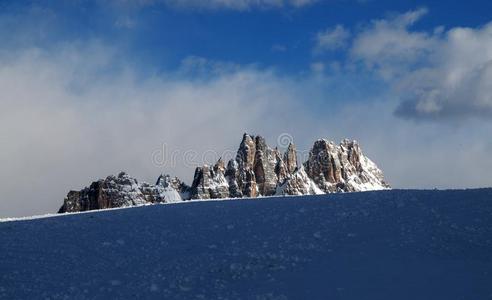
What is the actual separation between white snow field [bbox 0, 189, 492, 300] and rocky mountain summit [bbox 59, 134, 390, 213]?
331 feet

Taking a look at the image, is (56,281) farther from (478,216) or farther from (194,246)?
(478,216)

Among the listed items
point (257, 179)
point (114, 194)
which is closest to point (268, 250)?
point (114, 194)

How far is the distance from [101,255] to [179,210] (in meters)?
5.09

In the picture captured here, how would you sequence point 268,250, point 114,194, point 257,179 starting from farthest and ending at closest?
point 257,179, point 114,194, point 268,250

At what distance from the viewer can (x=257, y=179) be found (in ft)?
547

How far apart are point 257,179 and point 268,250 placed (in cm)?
14945

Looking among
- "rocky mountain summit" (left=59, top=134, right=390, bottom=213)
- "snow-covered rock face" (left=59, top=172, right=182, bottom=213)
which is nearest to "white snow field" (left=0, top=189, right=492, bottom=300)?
"snow-covered rock face" (left=59, top=172, right=182, bottom=213)

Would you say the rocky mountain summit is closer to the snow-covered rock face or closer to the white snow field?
the snow-covered rock face

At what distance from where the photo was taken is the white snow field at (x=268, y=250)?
48.8 feet

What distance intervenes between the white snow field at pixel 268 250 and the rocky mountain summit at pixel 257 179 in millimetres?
100950

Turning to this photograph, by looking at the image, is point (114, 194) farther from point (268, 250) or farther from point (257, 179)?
point (268, 250)

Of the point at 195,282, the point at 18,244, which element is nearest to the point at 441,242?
the point at 195,282

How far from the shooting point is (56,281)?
15.9 m

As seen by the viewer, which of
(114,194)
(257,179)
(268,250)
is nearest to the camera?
(268,250)
